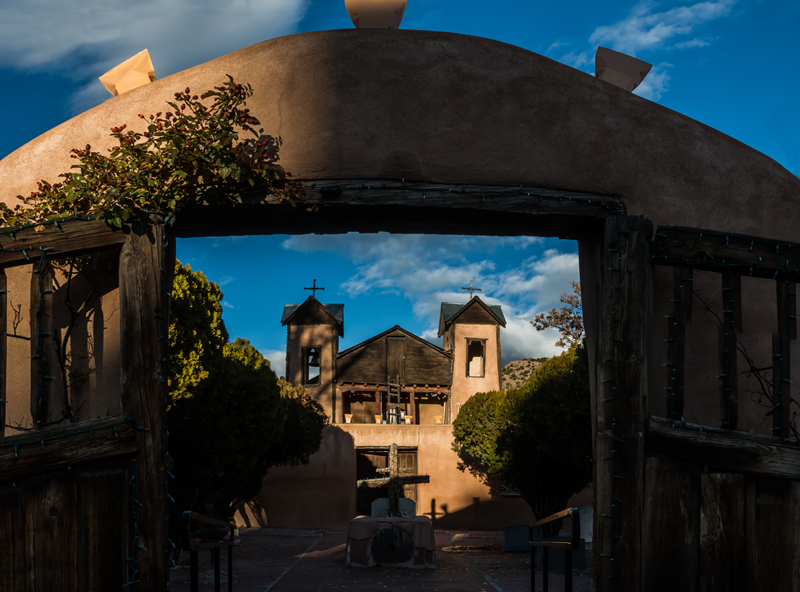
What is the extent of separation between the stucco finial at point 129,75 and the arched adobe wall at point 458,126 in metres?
0.27

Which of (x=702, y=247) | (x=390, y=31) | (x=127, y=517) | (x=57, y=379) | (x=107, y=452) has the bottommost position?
(x=127, y=517)

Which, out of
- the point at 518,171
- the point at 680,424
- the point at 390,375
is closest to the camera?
the point at 680,424

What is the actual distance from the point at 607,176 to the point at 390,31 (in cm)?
170

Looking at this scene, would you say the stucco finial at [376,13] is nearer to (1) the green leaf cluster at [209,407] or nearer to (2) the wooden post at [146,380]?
(2) the wooden post at [146,380]

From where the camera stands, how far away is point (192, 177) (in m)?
4.25

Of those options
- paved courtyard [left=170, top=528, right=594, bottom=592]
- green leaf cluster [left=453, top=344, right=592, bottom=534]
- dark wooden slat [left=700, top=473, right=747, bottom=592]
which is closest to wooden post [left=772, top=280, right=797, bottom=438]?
dark wooden slat [left=700, top=473, right=747, bottom=592]

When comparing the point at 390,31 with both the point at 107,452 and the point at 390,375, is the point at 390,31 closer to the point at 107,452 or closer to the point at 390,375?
the point at 107,452

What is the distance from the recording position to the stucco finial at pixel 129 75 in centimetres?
476

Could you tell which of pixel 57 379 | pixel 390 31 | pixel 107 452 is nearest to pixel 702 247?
pixel 390 31

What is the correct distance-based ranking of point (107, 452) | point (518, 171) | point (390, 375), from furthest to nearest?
point (390, 375), point (518, 171), point (107, 452)

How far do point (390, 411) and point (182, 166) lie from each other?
24.8 metres

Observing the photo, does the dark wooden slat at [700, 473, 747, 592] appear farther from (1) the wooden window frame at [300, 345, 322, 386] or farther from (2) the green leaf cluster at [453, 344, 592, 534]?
(1) the wooden window frame at [300, 345, 322, 386]

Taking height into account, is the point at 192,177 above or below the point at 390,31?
below

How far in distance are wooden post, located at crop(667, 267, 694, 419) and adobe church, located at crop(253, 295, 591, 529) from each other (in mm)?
18972
